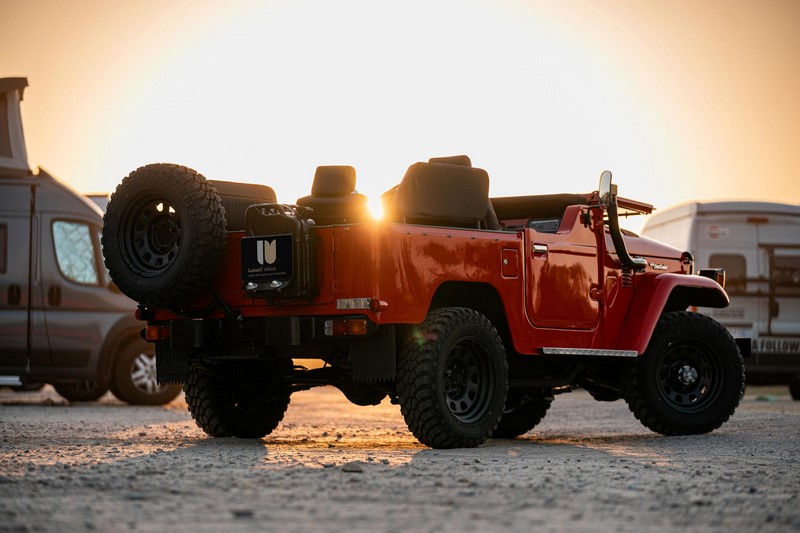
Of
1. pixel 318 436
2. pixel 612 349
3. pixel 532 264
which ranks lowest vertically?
pixel 318 436

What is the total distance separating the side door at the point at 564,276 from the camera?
9742 mm

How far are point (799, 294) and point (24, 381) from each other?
1062cm

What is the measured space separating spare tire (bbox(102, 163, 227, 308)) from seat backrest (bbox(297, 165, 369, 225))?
859 mm

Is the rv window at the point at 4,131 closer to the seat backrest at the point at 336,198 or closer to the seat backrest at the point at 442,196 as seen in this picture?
the seat backrest at the point at 336,198

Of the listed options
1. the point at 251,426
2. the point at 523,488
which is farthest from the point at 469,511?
the point at 251,426

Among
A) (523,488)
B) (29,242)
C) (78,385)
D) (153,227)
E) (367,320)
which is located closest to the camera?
(523,488)

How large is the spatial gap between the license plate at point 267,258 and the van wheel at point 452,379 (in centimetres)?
102

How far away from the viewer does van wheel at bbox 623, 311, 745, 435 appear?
35.3 ft

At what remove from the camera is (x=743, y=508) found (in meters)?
5.93

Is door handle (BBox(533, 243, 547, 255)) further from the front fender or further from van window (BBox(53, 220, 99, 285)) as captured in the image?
van window (BBox(53, 220, 99, 285))

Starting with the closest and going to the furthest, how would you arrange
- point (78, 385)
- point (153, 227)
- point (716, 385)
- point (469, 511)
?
point (469, 511), point (153, 227), point (716, 385), point (78, 385)

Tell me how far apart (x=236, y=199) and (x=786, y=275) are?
34.3 feet

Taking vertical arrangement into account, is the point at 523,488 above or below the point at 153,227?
below

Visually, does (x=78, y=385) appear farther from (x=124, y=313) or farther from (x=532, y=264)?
(x=532, y=264)
